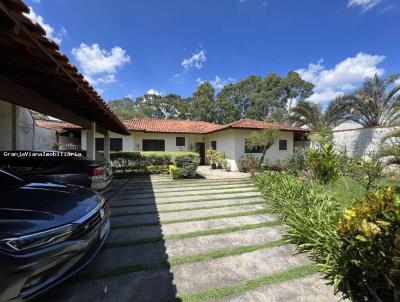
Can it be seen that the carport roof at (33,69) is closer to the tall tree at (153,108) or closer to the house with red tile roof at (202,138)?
the house with red tile roof at (202,138)

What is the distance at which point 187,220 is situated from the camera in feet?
16.8

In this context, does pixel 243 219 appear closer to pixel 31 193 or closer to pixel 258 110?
pixel 31 193

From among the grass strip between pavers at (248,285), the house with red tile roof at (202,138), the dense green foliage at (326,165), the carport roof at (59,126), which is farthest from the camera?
the carport roof at (59,126)

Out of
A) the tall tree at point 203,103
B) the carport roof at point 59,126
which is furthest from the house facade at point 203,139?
the tall tree at point 203,103

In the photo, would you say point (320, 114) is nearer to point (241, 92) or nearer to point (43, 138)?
point (43, 138)

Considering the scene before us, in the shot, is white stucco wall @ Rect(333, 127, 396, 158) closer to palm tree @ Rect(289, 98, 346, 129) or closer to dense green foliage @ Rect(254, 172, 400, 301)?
palm tree @ Rect(289, 98, 346, 129)

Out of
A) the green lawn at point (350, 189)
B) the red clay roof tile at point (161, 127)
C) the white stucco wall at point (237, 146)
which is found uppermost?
the red clay roof tile at point (161, 127)

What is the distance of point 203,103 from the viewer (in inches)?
1378

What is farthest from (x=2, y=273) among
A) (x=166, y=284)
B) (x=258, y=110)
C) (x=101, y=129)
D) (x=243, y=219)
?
(x=258, y=110)

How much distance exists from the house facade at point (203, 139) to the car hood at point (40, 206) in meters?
11.3

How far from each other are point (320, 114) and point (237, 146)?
7.42 m

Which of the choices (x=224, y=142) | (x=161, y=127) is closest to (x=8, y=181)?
(x=224, y=142)

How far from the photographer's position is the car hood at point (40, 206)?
2.12 metres

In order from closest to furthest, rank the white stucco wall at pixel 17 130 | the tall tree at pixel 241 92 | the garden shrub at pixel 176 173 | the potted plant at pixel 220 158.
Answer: the white stucco wall at pixel 17 130 < the garden shrub at pixel 176 173 < the potted plant at pixel 220 158 < the tall tree at pixel 241 92
